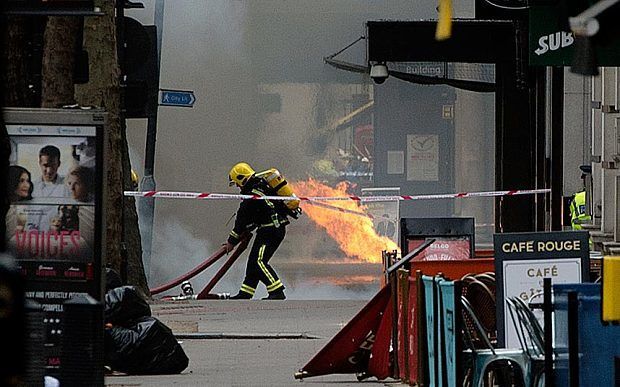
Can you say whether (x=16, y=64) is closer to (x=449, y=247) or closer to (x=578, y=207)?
(x=449, y=247)

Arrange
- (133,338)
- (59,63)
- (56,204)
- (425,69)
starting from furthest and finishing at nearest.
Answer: (425,69)
(59,63)
(133,338)
(56,204)

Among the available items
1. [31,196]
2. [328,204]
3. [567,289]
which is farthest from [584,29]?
[328,204]

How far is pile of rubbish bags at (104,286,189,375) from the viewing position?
11578mm

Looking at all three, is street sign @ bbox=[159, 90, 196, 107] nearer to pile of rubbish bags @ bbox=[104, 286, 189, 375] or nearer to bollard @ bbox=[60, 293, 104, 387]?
pile of rubbish bags @ bbox=[104, 286, 189, 375]

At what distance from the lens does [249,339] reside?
15.4 metres

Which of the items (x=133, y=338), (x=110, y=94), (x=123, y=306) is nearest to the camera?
(x=123, y=306)

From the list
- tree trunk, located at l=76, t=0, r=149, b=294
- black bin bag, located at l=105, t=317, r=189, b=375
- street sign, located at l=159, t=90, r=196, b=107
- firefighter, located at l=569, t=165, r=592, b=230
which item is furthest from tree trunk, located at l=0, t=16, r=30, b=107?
firefighter, located at l=569, t=165, r=592, b=230

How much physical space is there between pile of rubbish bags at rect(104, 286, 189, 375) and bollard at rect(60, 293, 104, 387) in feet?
19.9

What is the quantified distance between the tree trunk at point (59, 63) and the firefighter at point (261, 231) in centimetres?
814

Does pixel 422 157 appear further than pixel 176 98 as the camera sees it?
Yes

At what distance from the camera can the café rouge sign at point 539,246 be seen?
8609mm

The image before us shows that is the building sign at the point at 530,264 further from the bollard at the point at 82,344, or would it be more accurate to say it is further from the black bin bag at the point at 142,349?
the black bin bag at the point at 142,349

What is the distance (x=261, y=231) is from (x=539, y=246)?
44.6 ft

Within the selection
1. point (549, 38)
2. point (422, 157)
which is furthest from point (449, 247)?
point (422, 157)
